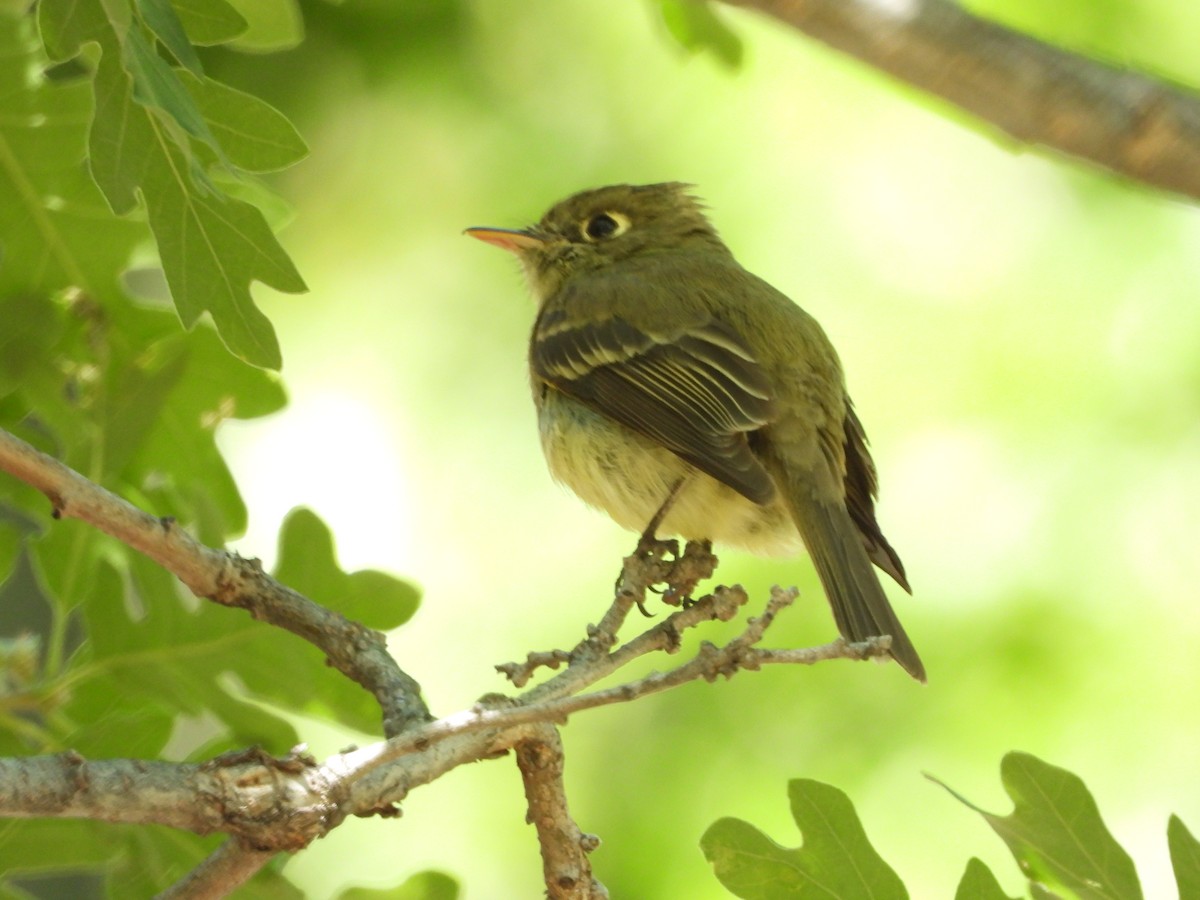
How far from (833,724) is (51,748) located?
11.7 feet

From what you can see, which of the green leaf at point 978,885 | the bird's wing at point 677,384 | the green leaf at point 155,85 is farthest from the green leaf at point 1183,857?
the green leaf at point 155,85

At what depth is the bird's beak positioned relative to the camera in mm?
5125

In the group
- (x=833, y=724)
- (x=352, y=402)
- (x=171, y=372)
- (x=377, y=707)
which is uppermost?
(x=352, y=402)

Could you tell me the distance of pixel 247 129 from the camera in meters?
3.06

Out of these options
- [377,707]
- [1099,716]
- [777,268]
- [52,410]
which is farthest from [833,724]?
[52,410]

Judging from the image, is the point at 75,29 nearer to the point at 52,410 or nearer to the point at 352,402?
the point at 52,410

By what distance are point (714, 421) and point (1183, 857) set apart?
1.82m

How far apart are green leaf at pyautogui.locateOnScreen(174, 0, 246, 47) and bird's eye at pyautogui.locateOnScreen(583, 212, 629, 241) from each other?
2.61 meters

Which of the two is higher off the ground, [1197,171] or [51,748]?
[1197,171]

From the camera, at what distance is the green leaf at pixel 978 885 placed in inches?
98.0

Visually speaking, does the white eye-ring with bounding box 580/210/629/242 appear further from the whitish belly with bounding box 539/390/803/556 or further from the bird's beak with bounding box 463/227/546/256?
the whitish belly with bounding box 539/390/803/556

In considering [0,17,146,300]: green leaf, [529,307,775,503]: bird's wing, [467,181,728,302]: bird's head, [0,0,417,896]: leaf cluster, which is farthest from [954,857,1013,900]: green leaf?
[467,181,728,302]: bird's head

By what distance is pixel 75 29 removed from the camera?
8.36 feet

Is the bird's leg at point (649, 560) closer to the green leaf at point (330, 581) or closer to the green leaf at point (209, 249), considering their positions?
the green leaf at point (330, 581)
